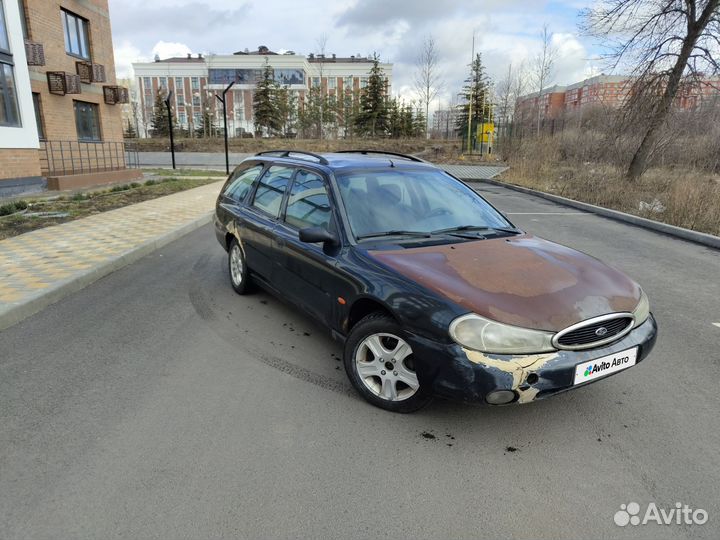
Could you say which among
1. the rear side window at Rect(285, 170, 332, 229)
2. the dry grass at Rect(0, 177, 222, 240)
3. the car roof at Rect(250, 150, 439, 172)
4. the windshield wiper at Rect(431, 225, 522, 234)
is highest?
the car roof at Rect(250, 150, 439, 172)

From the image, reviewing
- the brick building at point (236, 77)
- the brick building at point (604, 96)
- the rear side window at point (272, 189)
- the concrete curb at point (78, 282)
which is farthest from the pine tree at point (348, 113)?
the rear side window at point (272, 189)

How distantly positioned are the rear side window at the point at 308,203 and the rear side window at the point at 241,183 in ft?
Answer: 3.74

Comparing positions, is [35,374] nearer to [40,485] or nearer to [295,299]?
[40,485]

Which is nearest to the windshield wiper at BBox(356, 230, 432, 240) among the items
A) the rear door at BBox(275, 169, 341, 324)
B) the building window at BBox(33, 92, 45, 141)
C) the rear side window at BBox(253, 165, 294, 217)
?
the rear door at BBox(275, 169, 341, 324)

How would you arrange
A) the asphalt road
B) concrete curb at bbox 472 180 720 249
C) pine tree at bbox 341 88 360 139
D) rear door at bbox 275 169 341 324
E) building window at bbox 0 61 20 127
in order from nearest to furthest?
1. the asphalt road
2. rear door at bbox 275 169 341 324
3. concrete curb at bbox 472 180 720 249
4. building window at bbox 0 61 20 127
5. pine tree at bbox 341 88 360 139

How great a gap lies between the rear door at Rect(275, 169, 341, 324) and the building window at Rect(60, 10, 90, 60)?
66.0 ft

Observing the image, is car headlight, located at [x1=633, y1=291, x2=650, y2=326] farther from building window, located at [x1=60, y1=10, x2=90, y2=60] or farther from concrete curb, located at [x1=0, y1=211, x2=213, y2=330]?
building window, located at [x1=60, y1=10, x2=90, y2=60]

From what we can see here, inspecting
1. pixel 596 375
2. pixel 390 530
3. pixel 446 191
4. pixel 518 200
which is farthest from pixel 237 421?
pixel 518 200

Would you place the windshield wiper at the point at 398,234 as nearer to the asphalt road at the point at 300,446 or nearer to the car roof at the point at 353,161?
the car roof at the point at 353,161

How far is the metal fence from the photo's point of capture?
59.5ft

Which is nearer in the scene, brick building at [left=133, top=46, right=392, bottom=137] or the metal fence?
the metal fence

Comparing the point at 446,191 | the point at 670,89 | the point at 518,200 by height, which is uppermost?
the point at 670,89

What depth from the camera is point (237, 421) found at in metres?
3.15

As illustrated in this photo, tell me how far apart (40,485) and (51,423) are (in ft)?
2.19
